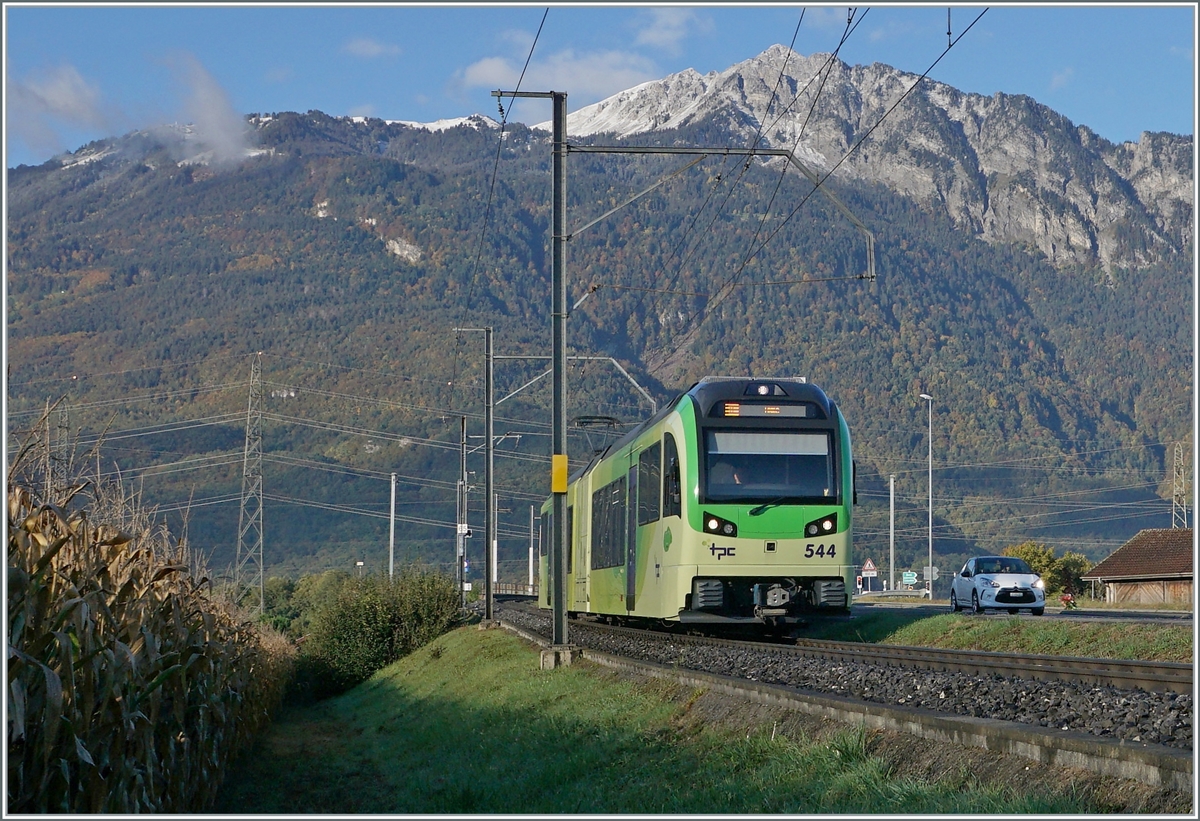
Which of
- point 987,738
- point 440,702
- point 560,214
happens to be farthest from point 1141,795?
point 440,702

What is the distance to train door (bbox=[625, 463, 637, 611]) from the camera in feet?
73.4

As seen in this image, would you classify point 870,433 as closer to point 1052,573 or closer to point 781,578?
point 1052,573

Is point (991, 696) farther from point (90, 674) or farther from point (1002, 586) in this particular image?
point (1002, 586)

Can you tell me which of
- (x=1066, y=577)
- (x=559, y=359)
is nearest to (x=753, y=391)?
(x=559, y=359)

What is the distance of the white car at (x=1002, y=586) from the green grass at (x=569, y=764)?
10.4 meters

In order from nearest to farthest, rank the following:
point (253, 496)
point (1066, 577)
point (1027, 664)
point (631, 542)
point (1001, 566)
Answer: point (1027, 664) < point (631, 542) < point (1001, 566) < point (253, 496) < point (1066, 577)

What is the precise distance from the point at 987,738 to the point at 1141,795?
1.42 meters

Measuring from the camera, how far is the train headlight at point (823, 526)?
1895 cm

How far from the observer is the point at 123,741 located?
8406mm

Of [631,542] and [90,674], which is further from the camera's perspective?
[631,542]

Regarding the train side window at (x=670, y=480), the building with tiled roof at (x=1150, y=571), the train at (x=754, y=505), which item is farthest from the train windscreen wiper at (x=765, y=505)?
the building with tiled roof at (x=1150, y=571)

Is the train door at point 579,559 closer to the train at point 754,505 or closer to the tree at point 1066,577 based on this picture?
the train at point 754,505

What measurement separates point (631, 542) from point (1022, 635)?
20.3ft

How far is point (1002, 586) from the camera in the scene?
30.4m
